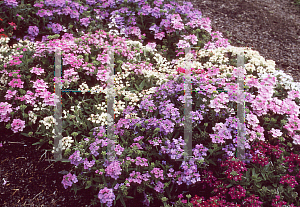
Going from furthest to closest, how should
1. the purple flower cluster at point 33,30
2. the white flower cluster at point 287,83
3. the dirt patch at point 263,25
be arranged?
the dirt patch at point 263,25 < the purple flower cluster at point 33,30 < the white flower cluster at point 287,83

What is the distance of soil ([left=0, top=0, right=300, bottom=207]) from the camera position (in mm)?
3416

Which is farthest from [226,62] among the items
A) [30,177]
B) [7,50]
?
[7,50]

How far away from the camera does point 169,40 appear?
5738 millimetres

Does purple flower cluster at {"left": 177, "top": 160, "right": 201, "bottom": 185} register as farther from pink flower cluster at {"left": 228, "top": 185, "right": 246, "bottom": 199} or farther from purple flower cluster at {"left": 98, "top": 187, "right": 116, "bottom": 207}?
purple flower cluster at {"left": 98, "top": 187, "right": 116, "bottom": 207}

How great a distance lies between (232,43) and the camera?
6.47m

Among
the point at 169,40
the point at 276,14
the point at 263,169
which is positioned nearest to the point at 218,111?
the point at 263,169

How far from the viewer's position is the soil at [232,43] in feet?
11.2

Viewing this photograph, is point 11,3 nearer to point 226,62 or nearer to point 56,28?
point 56,28

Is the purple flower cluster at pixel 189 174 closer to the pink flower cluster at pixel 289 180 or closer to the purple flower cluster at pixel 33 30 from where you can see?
the pink flower cluster at pixel 289 180

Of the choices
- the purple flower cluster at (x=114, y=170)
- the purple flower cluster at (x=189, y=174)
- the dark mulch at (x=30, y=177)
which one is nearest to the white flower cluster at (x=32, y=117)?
the dark mulch at (x=30, y=177)

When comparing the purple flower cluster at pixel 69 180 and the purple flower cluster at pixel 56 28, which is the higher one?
the purple flower cluster at pixel 56 28

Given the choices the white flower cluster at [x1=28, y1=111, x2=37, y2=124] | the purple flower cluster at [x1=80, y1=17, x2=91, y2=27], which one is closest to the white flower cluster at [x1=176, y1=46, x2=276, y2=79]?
the purple flower cluster at [x1=80, y1=17, x2=91, y2=27]

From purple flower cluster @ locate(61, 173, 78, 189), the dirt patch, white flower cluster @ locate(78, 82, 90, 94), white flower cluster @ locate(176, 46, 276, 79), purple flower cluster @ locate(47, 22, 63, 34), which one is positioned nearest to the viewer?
purple flower cluster @ locate(61, 173, 78, 189)

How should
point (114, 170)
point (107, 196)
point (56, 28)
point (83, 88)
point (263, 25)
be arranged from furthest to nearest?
point (263, 25), point (56, 28), point (83, 88), point (114, 170), point (107, 196)
